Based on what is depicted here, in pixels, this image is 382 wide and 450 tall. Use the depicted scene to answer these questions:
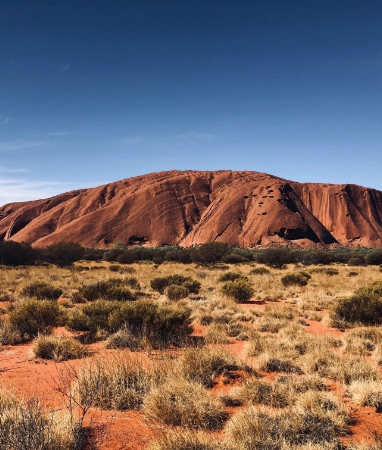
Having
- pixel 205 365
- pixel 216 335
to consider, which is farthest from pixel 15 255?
pixel 205 365

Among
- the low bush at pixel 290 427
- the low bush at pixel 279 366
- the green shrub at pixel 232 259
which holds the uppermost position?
the low bush at pixel 290 427

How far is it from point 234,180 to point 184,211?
66.2 feet

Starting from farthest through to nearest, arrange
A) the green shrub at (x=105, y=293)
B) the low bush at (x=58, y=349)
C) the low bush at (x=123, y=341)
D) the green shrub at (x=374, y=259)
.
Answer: the green shrub at (x=374, y=259) → the green shrub at (x=105, y=293) → the low bush at (x=123, y=341) → the low bush at (x=58, y=349)

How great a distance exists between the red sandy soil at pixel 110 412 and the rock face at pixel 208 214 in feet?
248

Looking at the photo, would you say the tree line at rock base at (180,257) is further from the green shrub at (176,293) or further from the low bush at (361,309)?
the low bush at (361,309)

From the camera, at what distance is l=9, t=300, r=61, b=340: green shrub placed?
30.2 ft

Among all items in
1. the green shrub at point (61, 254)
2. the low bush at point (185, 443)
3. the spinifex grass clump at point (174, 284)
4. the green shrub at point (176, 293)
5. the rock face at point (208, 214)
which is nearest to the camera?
the low bush at point (185, 443)

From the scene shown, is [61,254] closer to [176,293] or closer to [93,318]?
[176,293]

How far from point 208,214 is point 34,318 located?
8413 centimetres

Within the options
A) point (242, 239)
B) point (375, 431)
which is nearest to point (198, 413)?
point (375, 431)

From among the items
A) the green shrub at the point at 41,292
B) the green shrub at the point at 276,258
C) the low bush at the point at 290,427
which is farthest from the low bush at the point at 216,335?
the green shrub at the point at 276,258

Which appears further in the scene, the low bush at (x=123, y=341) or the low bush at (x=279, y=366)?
the low bush at (x=123, y=341)

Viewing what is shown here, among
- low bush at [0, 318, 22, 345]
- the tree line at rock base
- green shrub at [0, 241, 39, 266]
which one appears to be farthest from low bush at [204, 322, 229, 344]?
green shrub at [0, 241, 39, 266]

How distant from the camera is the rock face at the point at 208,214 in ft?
281
